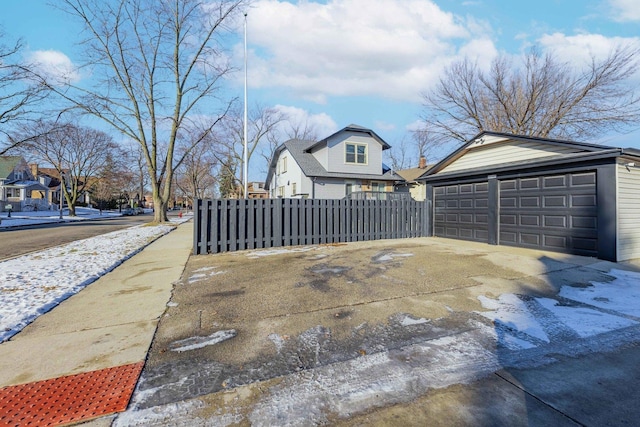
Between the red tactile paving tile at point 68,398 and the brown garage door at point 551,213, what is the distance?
9371 millimetres

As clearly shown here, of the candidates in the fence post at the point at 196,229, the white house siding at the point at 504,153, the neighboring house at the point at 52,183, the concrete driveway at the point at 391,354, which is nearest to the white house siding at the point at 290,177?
the white house siding at the point at 504,153

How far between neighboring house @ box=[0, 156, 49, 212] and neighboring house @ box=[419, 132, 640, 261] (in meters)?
50.7

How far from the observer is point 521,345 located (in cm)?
285

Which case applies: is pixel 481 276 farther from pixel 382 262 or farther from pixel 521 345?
pixel 521 345

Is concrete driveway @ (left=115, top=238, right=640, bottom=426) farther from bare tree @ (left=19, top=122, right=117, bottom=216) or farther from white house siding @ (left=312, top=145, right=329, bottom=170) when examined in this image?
bare tree @ (left=19, top=122, right=117, bottom=216)

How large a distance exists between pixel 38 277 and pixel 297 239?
5903 millimetres

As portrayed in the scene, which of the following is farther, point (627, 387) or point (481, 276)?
point (481, 276)

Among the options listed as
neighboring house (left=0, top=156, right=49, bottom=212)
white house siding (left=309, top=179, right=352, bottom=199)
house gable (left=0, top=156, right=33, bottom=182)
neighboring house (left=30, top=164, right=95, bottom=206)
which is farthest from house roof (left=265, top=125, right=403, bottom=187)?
neighboring house (left=30, top=164, right=95, bottom=206)

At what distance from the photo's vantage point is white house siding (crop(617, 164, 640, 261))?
22.5 ft

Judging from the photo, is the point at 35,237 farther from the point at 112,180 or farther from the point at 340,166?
the point at 112,180

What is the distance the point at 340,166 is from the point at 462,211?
9.98 meters

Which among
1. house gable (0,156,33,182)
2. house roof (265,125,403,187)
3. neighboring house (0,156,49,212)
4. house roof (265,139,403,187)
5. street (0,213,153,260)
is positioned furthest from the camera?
house gable (0,156,33,182)

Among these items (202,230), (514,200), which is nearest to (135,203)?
(202,230)

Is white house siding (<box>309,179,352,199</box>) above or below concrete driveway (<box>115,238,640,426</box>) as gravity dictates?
above
